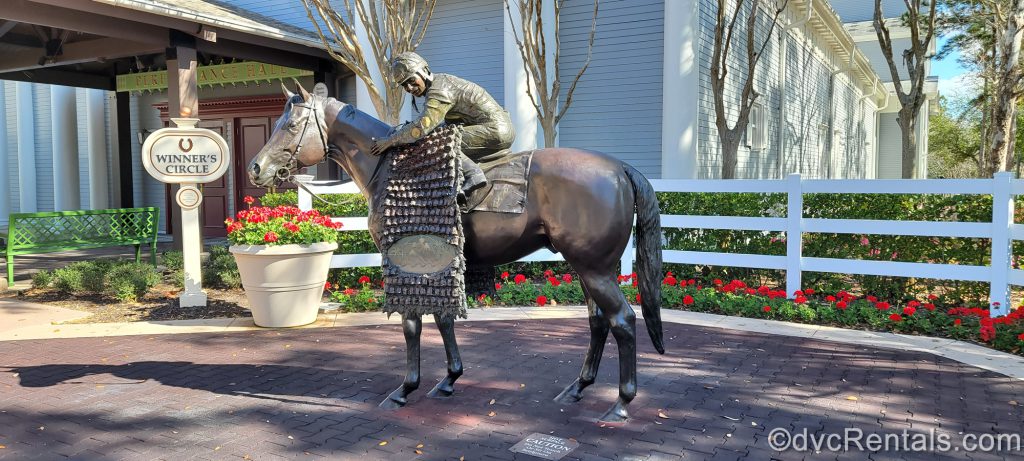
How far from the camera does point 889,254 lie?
743 cm

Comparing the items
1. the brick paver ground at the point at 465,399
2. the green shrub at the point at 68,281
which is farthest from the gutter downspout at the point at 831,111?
the green shrub at the point at 68,281

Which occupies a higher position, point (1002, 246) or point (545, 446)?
point (1002, 246)

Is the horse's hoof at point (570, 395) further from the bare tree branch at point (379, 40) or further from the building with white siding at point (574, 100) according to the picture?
the building with white siding at point (574, 100)

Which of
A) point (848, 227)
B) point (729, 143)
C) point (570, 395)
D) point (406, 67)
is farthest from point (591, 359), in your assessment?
point (729, 143)

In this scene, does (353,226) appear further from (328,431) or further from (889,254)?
(889,254)

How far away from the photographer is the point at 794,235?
24.4 ft

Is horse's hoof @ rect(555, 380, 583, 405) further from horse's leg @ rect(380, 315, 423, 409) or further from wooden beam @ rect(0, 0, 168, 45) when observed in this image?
wooden beam @ rect(0, 0, 168, 45)

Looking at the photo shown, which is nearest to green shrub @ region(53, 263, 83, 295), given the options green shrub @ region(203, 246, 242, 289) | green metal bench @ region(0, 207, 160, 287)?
green metal bench @ region(0, 207, 160, 287)

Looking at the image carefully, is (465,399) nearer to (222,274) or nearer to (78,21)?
(222,274)

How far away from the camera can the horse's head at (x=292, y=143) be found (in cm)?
426

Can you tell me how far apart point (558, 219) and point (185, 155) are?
542 cm

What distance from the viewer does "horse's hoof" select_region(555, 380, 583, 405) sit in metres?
4.32

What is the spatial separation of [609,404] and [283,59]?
10050mm

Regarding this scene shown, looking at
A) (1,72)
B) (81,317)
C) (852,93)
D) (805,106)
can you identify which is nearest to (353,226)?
(81,317)
